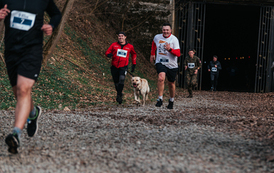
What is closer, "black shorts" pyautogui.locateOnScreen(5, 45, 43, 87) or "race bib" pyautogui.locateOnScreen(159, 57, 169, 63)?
"black shorts" pyautogui.locateOnScreen(5, 45, 43, 87)

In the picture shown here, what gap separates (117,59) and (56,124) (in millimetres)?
4286

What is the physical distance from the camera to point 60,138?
4.57 metres

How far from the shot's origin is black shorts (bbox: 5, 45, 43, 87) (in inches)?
150

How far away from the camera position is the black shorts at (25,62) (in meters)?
3.80

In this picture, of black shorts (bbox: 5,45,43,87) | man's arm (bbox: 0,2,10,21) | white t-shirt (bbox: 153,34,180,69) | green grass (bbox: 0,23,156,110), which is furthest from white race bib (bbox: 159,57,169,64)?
man's arm (bbox: 0,2,10,21)

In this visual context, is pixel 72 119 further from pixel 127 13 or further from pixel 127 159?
pixel 127 13

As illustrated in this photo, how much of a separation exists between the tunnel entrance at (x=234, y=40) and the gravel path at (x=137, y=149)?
19.4 m

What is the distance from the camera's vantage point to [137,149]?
12.9 feet

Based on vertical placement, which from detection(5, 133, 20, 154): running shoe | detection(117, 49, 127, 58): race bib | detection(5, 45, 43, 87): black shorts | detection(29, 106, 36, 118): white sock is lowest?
detection(5, 133, 20, 154): running shoe

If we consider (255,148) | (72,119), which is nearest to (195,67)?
(72,119)

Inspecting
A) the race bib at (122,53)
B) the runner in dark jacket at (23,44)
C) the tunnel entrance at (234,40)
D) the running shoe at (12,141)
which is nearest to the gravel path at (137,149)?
the running shoe at (12,141)

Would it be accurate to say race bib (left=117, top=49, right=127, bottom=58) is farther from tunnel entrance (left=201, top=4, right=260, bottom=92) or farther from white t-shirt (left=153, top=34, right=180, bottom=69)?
tunnel entrance (left=201, top=4, right=260, bottom=92)

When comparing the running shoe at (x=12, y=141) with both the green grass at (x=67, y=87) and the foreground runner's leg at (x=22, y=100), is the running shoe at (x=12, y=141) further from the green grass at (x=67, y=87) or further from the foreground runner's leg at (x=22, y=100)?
the green grass at (x=67, y=87)

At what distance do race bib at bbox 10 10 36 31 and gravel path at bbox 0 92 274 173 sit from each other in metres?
1.45
